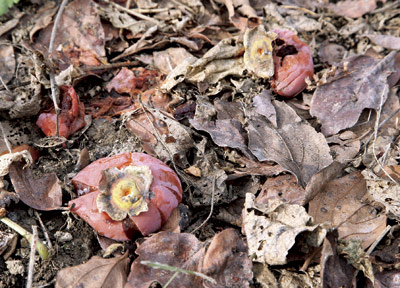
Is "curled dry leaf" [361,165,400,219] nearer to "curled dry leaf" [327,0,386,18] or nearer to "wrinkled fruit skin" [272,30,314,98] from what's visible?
"wrinkled fruit skin" [272,30,314,98]

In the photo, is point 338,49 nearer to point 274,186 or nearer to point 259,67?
point 259,67

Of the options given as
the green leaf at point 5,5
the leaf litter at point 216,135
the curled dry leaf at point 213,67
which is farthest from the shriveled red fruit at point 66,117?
the green leaf at point 5,5

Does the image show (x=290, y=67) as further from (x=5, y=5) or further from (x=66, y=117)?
(x=5, y=5)

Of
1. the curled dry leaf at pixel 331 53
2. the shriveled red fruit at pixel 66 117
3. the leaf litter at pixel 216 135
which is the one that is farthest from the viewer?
the curled dry leaf at pixel 331 53

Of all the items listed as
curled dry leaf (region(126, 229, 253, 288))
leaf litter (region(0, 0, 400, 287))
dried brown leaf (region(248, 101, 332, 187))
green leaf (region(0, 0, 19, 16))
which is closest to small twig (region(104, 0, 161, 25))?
leaf litter (region(0, 0, 400, 287))

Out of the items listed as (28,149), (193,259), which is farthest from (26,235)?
→ (193,259)

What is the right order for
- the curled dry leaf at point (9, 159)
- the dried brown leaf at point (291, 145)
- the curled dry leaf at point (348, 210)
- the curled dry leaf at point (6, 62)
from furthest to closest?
the curled dry leaf at point (6, 62) < the dried brown leaf at point (291, 145) < the curled dry leaf at point (9, 159) < the curled dry leaf at point (348, 210)

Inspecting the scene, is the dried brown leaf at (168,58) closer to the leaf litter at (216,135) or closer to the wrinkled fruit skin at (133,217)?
the leaf litter at (216,135)
